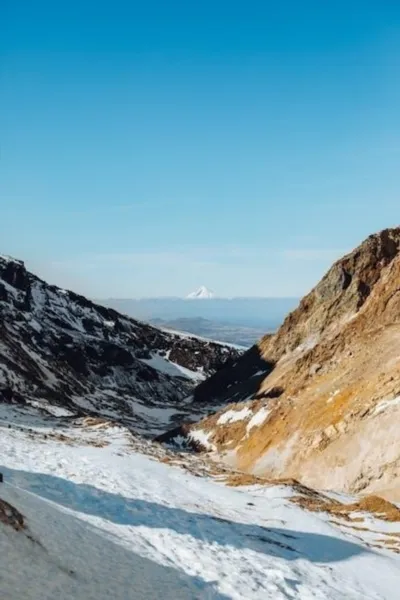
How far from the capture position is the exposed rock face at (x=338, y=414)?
34.3 meters

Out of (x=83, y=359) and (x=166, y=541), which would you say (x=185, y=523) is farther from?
(x=83, y=359)

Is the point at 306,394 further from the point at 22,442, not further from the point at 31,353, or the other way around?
the point at 31,353

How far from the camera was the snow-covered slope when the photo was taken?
12.3 metres

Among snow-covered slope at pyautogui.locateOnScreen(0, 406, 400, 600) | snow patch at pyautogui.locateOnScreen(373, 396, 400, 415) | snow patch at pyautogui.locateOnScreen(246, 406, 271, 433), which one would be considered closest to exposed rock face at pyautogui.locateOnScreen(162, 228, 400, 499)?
snow patch at pyautogui.locateOnScreen(373, 396, 400, 415)

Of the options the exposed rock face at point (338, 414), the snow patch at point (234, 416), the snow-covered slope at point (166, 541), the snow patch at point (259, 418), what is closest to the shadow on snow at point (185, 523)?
the snow-covered slope at point (166, 541)

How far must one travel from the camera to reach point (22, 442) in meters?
32.6

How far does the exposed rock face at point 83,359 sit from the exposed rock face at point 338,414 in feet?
81.0

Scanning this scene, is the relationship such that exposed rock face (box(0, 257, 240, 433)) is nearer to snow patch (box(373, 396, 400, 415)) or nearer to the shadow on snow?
snow patch (box(373, 396, 400, 415))

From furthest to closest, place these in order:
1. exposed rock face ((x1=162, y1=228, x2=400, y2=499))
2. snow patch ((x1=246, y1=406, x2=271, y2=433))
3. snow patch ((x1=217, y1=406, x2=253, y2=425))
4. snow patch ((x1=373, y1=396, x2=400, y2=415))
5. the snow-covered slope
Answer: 1. snow patch ((x1=217, y1=406, x2=253, y2=425))
2. snow patch ((x1=246, y1=406, x2=271, y2=433))
3. snow patch ((x1=373, y1=396, x2=400, y2=415))
4. exposed rock face ((x1=162, y1=228, x2=400, y2=499))
5. the snow-covered slope

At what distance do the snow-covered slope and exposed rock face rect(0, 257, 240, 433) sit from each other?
144 feet

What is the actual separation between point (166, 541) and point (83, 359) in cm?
11498

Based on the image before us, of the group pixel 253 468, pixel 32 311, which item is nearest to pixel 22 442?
pixel 253 468

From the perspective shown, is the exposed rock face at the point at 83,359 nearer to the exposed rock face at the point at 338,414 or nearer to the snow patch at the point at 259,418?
the exposed rock face at the point at 338,414

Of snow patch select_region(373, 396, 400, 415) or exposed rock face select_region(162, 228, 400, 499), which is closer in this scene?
exposed rock face select_region(162, 228, 400, 499)
